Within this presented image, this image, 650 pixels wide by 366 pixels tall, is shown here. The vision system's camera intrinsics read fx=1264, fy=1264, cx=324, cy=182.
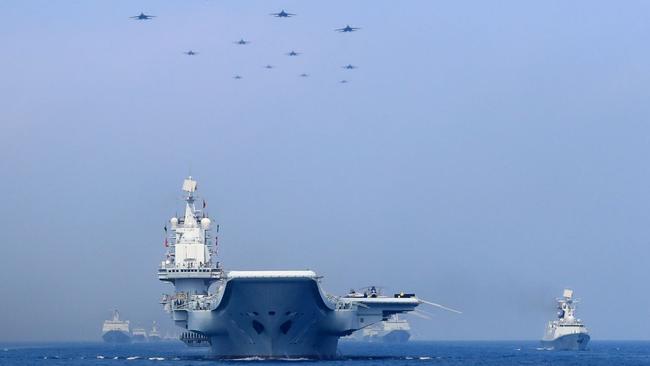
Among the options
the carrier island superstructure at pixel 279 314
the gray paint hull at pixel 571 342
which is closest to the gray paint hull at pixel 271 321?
the carrier island superstructure at pixel 279 314

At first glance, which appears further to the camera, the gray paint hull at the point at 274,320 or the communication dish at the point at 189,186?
the communication dish at the point at 189,186

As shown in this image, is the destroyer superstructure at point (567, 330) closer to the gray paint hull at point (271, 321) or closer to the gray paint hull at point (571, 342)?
the gray paint hull at point (571, 342)

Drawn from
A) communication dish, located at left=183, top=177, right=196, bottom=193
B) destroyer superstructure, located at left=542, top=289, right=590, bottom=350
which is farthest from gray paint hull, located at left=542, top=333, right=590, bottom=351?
communication dish, located at left=183, top=177, right=196, bottom=193

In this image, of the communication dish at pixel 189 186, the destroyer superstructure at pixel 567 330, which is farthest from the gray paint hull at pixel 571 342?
the communication dish at pixel 189 186

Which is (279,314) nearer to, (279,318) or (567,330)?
(279,318)

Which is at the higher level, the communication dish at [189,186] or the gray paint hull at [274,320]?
the communication dish at [189,186]

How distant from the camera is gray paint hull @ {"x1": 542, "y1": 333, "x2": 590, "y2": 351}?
484 feet

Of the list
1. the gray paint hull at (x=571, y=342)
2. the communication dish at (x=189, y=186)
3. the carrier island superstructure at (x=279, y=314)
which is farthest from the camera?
the gray paint hull at (x=571, y=342)

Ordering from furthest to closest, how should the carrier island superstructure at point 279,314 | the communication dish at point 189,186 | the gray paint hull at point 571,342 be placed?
1. the gray paint hull at point 571,342
2. the communication dish at point 189,186
3. the carrier island superstructure at point 279,314

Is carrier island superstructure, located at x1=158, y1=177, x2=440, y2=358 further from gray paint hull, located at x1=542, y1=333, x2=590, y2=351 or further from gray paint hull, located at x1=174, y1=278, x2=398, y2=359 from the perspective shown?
gray paint hull, located at x1=542, y1=333, x2=590, y2=351

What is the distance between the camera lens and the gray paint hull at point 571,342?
147 m

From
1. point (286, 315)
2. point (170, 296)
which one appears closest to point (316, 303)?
point (286, 315)

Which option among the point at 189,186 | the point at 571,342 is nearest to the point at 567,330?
the point at 571,342

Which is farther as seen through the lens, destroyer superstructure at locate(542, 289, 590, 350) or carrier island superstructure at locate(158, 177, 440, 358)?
destroyer superstructure at locate(542, 289, 590, 350)
